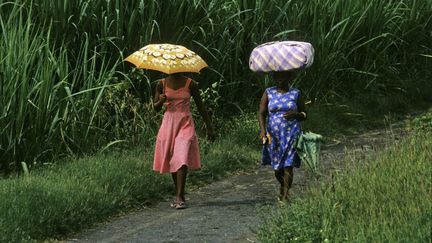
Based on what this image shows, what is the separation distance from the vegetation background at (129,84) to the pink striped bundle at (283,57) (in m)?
1.53

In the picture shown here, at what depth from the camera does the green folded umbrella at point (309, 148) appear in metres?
6.61

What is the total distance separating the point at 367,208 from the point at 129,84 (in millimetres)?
4129

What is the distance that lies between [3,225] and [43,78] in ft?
7.51

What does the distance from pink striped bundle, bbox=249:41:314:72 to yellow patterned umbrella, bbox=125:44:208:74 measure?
1.92ft

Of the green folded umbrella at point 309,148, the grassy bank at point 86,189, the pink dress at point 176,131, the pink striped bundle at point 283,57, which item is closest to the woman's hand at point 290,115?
the green folded umbrella at point 309,148

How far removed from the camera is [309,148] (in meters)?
6.68

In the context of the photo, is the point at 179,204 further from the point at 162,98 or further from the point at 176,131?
the point at 162,98

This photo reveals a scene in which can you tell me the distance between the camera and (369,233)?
15.6 feet

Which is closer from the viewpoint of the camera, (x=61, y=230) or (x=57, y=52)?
(x=61, y=230)

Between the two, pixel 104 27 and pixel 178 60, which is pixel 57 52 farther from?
pixel 178 60

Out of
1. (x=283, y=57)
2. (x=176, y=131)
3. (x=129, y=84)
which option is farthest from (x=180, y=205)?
(x=129, y=84)

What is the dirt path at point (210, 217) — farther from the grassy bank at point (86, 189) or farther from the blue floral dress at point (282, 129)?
the blue floral dress at point (282, 129)

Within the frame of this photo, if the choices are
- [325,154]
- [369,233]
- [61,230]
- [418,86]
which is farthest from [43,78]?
[418,86]

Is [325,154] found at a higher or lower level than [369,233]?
lower
